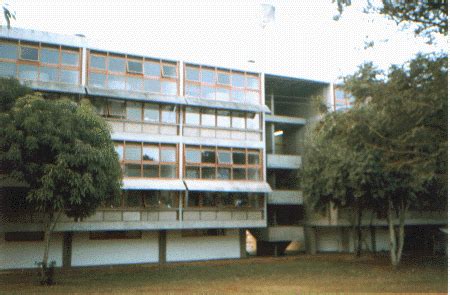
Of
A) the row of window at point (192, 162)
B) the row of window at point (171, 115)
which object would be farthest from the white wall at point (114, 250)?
the row of window at point (171, 115)

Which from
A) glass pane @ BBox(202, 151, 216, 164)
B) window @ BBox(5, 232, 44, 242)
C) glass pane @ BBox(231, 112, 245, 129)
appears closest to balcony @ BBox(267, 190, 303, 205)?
glass pane @ BBox(231, 112, 245, 129)

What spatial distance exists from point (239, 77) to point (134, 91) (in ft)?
20.9

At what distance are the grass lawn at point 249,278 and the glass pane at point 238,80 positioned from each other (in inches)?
383

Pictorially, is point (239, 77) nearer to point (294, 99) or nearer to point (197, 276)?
point (294, 99)

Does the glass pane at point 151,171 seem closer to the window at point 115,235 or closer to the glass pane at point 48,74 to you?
the window at point 115,235

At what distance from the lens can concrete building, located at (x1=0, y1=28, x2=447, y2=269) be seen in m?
23.1

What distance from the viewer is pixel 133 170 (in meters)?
24.8

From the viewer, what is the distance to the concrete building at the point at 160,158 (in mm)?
23141

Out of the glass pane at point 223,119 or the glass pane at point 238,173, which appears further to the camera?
the glass pane at point 223,119

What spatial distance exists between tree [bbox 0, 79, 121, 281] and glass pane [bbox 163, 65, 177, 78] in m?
8.85

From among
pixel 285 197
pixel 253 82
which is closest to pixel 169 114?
pixel 253 82

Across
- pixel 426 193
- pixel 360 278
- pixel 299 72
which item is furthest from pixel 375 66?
pixel 299 72

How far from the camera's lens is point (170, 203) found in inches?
1017

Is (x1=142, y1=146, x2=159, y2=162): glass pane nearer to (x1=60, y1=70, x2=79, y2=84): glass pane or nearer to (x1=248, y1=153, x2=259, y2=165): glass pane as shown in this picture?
(x1=60, y1=70, x2=79, y2=84): glass pane
